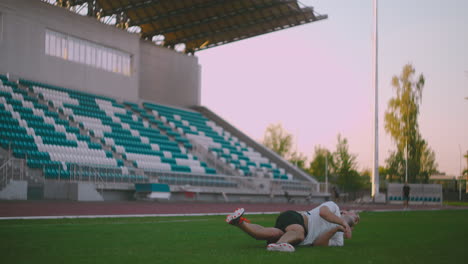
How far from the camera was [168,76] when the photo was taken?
44781 millimetres

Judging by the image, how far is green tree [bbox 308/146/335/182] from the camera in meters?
73.2

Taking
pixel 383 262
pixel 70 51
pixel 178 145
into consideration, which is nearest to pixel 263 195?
pixel 178 145

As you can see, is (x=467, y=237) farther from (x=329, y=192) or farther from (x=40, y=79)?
(x=329, y=192)

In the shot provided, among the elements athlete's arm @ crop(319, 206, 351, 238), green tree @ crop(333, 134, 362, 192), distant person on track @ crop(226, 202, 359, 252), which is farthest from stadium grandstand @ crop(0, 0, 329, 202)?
athlete's arm @ crop(319, 206, 351, 238)

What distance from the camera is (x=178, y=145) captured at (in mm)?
37750

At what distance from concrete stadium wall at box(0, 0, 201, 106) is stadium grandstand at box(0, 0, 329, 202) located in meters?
0.07

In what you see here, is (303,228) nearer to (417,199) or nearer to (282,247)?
(282,247)

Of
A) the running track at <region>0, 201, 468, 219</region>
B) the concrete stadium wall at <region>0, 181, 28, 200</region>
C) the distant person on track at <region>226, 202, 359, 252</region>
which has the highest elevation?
the distant person on track at <region>226, 202, 359, 252</region>

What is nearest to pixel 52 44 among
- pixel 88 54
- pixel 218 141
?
pixel 88 54

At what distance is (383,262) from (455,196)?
207ft

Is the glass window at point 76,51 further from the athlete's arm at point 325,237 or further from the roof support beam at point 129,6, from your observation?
the athlete's arm at point 325,237

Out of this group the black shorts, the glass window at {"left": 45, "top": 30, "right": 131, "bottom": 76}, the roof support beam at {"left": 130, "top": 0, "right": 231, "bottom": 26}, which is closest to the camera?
the black shorts

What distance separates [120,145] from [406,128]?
33392mm

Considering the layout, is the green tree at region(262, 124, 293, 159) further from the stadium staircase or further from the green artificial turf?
the green artificial turf
